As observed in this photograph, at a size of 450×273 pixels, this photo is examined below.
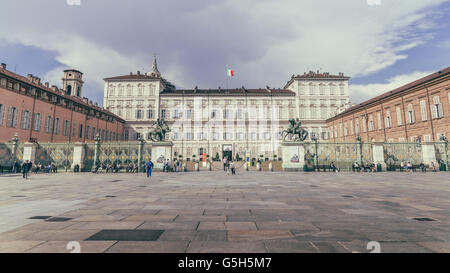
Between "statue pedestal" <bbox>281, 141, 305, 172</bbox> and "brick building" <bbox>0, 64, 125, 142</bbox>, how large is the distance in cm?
2814

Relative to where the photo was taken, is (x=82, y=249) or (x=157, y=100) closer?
(x=82, y=249)

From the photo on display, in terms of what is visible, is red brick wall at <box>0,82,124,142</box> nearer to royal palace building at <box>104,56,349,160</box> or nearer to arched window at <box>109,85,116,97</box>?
royal palace building at <box>104,56,349,160</box>

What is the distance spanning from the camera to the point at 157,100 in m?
49.9

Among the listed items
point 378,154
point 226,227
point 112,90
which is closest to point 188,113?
point 112,90

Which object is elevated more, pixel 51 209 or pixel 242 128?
pixel 242 128

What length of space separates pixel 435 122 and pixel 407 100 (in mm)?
5280

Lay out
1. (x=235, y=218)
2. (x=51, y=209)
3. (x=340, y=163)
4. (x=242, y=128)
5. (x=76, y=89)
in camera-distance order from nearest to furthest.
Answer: (x=235, y=218)
(x=51, y=209)
(x=340, y=163)
(x=242, y=128)
(x=76, y=89)

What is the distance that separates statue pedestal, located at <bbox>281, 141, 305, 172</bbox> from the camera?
70.6ft

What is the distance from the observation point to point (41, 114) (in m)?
29.1

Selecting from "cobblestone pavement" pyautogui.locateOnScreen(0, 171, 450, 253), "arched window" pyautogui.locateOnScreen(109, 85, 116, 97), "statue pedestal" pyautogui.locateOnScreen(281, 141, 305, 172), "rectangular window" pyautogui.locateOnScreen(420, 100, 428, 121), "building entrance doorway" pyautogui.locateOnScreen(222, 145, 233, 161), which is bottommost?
"cobblestone pavement" pyautogui.locateOnScreen(0, 171, 450, 253)

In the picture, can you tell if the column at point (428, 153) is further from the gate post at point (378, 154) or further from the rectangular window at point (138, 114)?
the rectangular window at point (138, 114)

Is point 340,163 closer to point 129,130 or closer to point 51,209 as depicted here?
point 51,209

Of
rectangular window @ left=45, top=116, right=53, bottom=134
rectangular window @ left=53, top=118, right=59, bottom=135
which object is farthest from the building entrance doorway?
rectangular window @ left=45, top=116, right=53, bottom=134
